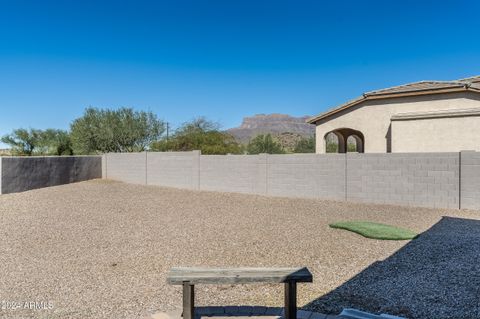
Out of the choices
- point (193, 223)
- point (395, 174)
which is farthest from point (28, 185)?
point (395, 174)

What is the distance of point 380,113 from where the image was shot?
17844 mm

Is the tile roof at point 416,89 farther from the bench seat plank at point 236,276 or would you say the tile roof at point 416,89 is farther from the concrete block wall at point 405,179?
the bench seat plank at point 236,276

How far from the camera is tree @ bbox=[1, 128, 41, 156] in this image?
41.2 metres

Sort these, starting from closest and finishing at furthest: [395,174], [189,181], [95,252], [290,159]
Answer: [95,252], [395,174], [290,159], [189,181]

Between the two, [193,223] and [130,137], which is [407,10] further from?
[130,137]

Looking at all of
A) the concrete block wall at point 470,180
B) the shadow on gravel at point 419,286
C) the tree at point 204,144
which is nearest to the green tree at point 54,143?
the tree at point 204,144

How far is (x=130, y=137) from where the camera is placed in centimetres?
3106

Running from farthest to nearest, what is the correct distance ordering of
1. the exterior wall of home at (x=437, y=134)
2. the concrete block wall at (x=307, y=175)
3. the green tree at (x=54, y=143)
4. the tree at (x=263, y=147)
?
the green tree at (x=54, y=143) < the tree at (x=263, y=147) < the exterior wall of home at (x=437, y=134) < the concrete block wall at (x=307, y=175)

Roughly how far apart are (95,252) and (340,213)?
7.50 metres

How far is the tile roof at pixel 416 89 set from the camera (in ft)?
51.2

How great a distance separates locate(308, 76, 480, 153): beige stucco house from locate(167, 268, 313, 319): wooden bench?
14.2 m

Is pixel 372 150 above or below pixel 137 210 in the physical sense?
above

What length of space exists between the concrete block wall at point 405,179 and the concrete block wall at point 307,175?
441 millimetres

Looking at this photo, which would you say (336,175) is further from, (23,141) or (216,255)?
(23,141)
